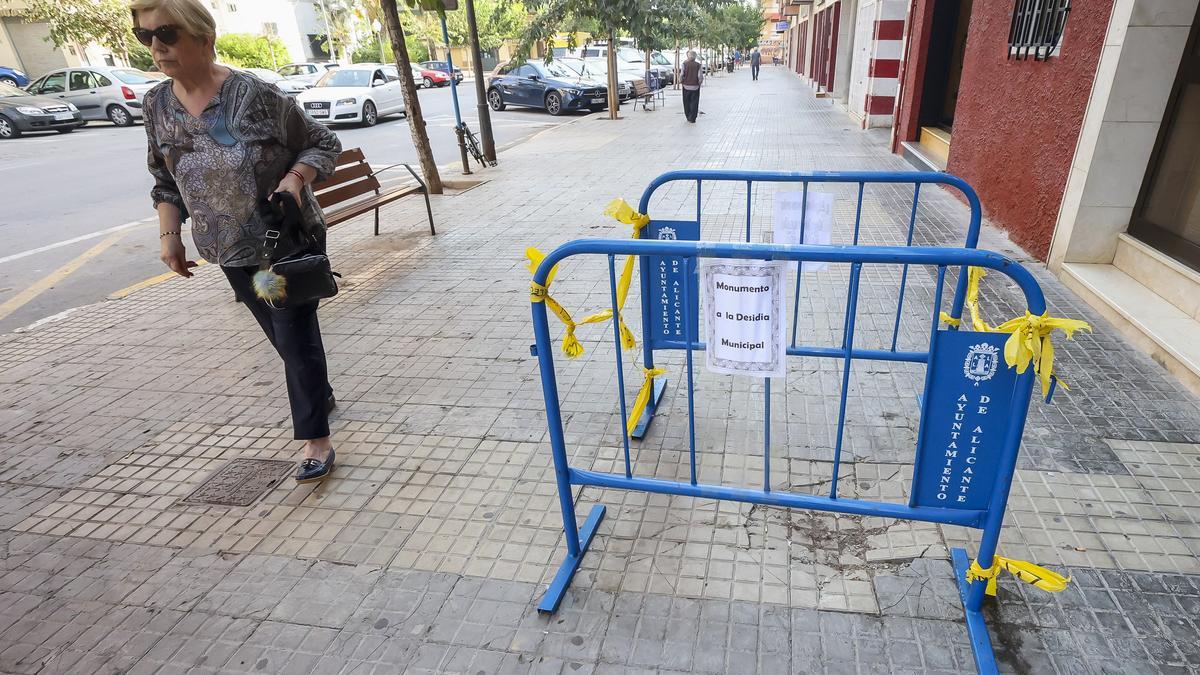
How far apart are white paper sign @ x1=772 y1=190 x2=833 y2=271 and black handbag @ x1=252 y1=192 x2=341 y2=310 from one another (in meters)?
2.24

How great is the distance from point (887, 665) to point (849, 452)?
121cm

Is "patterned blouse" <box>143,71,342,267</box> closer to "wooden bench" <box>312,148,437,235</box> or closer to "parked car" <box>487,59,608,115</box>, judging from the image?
"wooden bench" <box>312,148,437,235</box>

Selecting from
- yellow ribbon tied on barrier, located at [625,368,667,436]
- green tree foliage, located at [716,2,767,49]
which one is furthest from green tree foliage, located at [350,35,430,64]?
yellow ribbon tied on barrier, located at [625,368,667,436]

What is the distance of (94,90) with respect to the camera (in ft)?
63.1

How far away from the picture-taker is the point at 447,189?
9.96 m

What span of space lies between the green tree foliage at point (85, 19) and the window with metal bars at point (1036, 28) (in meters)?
34.1

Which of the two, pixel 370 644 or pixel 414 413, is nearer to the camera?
pixel 370 644

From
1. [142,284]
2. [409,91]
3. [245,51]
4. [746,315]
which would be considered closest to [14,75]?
[245,51]

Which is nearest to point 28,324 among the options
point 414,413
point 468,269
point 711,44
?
point 468,269

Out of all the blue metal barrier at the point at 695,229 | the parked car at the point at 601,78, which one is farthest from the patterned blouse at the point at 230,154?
the parked car at the point at 601,78

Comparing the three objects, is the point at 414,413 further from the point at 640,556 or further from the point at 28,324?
the point at 28,324

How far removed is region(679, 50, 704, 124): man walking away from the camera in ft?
51.1

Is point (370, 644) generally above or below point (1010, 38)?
below

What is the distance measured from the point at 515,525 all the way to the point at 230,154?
2.04m
